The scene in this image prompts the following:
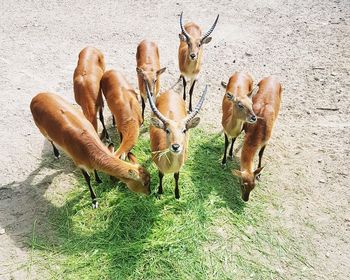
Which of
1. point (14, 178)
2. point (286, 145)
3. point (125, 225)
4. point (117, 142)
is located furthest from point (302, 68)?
point (14, 178)

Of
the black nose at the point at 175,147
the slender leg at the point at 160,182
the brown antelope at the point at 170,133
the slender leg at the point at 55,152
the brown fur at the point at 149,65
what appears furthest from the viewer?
the brown fur at the point at 149,65

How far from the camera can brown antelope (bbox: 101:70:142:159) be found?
23.3ft

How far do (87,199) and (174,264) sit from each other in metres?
2.08

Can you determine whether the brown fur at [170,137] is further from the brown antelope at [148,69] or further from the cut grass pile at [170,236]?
the cut grass pile at [170,236]

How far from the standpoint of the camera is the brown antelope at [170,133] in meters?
6.15

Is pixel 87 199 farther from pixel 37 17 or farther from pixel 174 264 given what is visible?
pixel 37 17

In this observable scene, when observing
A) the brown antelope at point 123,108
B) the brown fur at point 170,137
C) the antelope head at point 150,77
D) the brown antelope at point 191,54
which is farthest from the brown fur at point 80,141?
the brown antelope at point 191,54

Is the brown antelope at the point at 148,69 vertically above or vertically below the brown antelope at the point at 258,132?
above

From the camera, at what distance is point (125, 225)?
22.3ft

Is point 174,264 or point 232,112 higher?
point 232,112

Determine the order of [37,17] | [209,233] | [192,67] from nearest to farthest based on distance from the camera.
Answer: [209,233] < [192,67] < [37,17]

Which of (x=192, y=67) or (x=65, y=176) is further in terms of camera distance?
(x=192, y=67)

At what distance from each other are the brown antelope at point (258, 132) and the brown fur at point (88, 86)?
9.78 feet

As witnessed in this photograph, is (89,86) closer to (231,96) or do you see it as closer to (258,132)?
(231,96)
